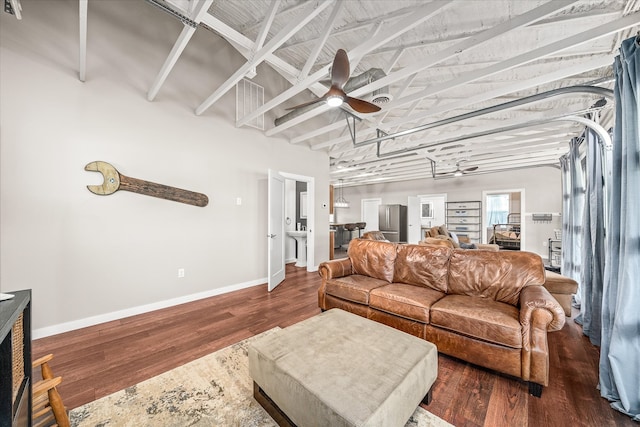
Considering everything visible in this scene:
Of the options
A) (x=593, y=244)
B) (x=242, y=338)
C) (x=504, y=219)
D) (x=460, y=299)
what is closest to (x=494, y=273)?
(x=460, y=299)

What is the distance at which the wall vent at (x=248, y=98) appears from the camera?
4.02 meters

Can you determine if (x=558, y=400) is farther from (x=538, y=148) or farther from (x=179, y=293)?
(x=538, y=148)

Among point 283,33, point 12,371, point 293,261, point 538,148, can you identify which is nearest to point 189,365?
point 12,371

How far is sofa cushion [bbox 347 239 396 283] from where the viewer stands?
10.1 ft

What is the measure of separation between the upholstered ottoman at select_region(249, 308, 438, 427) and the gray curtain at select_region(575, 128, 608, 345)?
2.16m

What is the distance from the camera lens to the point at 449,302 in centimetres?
221

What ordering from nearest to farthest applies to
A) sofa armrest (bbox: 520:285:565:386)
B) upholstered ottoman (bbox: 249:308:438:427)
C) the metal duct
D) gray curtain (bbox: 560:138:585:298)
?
upholstered ottoman (bbox: 249:308:438:427)
sofa armrest (bbox: 520:285:565:386)
the metal duct
gray curtain (bbox: 560:138:585:298)

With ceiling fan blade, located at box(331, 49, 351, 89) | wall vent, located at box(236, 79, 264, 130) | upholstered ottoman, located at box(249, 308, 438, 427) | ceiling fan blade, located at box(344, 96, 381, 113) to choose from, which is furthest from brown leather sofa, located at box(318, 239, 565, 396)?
wall vent, located at box(236, 79, 264, 130)

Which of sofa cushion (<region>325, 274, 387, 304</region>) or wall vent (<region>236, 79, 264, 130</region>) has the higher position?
wall vent (<region>236, 79, 264, 130</region>)

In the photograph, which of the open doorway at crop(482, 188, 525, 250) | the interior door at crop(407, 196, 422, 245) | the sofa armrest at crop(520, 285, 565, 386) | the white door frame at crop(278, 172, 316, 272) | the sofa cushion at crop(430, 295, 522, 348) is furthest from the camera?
the interior door at crop(407, 196, 422, 245)

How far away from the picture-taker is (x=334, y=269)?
3078 millimetres

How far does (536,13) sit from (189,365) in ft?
12.5

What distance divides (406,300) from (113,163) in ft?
12.0

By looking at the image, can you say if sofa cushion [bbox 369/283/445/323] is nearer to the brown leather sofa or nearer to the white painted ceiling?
the brown leather sofa
